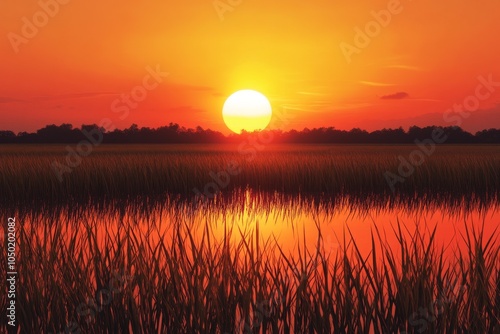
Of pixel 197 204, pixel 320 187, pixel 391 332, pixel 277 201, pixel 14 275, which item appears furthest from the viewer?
pixel 320 187

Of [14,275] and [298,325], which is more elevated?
[14,275]

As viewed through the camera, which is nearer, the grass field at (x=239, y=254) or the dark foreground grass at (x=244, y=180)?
the grass field at (x=239, y=254)

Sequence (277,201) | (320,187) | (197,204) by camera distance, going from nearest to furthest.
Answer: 1. (197,204)
2. (277,201)
3. (320,187)

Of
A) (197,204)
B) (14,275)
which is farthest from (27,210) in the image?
(14,275)

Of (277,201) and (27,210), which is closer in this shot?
(27,210)

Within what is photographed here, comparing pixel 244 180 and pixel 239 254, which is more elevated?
pixel 239 254

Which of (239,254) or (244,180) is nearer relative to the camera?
(239,254)

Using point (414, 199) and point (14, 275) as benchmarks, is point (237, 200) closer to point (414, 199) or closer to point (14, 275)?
point (414, 199)

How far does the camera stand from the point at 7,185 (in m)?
9.68

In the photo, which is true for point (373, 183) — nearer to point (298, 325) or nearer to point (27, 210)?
point (27, 210)

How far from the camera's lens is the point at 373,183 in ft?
38.8

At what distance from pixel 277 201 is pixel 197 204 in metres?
1.63

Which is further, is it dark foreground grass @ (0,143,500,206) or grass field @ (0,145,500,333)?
dark foreground grass @ (0,143,500,206)

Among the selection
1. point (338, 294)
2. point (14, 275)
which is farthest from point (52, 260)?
point (338, 294)
